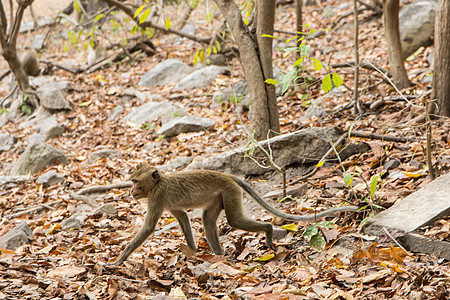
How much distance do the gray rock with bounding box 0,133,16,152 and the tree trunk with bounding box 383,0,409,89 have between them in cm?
941

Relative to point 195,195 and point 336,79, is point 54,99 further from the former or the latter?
point 336,79

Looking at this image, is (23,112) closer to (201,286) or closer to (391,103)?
(391,103)

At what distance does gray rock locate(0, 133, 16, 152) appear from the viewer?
12.5 m

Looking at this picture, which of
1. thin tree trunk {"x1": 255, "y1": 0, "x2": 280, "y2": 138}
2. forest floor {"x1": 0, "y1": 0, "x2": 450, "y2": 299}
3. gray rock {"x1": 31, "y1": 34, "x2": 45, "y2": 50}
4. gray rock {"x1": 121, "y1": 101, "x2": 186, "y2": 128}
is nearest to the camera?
forest floor {"x1": 0, "y1": 0, "x2": 450, "y2": 299}

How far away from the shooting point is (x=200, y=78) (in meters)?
12.9

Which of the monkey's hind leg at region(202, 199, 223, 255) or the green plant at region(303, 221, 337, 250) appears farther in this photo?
the monkey's hind leg at region(202, 199, 223, 255)

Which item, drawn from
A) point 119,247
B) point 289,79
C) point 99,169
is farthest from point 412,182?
point 99,169

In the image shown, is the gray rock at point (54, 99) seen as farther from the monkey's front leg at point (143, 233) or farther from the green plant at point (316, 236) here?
Answer: the green plant at point (316, 236)

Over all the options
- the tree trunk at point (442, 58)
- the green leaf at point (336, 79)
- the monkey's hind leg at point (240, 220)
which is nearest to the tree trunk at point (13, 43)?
the monkey's hind leg at point (240, 220)

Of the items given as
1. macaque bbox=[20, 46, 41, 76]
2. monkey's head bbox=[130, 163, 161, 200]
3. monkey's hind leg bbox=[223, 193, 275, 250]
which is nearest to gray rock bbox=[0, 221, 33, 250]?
monkey's head bbox=[130, 163, 161, 200]

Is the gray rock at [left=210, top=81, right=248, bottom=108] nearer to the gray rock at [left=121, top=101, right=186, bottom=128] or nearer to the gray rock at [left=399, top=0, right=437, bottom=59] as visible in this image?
the gray rock at [left=121, top=101, right=186, bottom=128]

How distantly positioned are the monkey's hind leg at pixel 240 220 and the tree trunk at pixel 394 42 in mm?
5233

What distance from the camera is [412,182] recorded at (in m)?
5.67

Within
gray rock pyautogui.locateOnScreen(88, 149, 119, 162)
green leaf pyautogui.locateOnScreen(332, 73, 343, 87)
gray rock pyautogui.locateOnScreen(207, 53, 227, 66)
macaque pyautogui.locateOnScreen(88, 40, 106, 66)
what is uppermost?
macaque pyautogui.locateOnScreen(88, 40, 106, 66)
